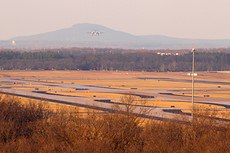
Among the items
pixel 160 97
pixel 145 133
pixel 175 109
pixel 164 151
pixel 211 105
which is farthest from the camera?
pixel 160 97

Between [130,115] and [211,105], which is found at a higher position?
[130,115]

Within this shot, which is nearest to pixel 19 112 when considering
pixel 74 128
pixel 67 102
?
pixel 74 128

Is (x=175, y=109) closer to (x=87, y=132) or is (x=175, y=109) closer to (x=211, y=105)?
(x=211, y=105)

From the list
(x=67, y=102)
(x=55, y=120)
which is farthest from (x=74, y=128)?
(x=67, y=102)

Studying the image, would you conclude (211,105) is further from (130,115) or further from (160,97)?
(130,115)

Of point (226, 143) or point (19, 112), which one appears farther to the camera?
point (19, 112)

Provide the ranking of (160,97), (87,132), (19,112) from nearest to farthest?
(87,132)
(19,112)
(160,97)
